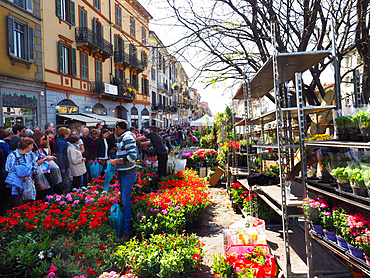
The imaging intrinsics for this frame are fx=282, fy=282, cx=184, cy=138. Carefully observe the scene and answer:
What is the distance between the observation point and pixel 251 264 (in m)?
2.93

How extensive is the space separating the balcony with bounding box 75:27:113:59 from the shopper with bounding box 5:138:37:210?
14610 mm

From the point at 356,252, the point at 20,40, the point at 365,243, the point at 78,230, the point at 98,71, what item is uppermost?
the point at 98,71

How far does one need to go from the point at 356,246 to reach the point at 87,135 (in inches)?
294

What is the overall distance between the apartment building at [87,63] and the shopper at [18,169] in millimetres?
6876

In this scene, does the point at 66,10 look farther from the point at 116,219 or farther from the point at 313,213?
the point at 313,213

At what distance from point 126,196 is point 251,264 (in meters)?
2.28

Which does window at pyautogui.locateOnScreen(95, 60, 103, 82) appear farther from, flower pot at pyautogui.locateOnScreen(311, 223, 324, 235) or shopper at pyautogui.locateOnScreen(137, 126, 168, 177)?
flower pot at pyautogui.locateOnScreen(311, 223, 324, 235)

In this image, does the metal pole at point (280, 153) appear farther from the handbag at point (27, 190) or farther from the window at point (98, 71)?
the window at point (98, 71)

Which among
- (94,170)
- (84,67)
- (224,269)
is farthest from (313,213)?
(84,67)

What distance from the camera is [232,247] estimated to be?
10.6 ft

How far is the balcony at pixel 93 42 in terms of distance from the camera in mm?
17516

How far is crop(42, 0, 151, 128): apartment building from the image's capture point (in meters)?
15.0

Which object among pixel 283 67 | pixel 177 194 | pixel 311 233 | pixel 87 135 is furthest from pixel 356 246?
pixel 87 135

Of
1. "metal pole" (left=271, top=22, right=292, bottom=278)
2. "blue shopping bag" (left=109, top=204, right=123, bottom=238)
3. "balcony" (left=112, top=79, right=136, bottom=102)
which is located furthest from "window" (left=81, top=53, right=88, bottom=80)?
"metal pole" (left=271, top=22, right=292, bottom=278)
